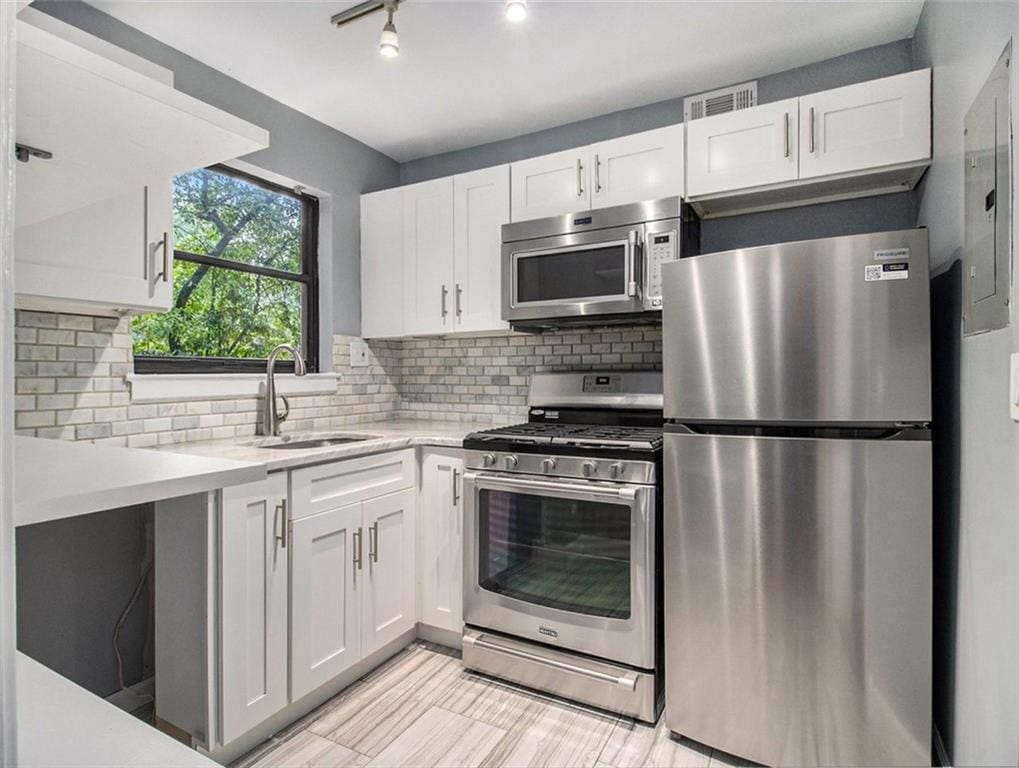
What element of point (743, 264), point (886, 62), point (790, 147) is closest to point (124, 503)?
point (743, 264)

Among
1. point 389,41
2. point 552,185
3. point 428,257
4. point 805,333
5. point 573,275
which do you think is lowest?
point 805,333

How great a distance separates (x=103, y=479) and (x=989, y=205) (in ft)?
5.37

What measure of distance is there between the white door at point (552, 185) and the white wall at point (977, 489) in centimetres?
129

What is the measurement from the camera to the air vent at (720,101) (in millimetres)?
2459

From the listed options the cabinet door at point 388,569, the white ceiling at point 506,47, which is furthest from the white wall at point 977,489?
the cabinet door at point 388,569

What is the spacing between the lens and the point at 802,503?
1.65m

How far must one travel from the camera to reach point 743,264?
1.75 m

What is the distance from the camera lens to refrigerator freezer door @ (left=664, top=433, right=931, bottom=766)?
156 centimetres

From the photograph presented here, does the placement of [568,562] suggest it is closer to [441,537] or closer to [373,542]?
[441,537]

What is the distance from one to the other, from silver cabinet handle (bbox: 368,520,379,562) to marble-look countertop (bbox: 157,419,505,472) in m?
0.31

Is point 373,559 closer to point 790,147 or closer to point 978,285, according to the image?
point 978,285

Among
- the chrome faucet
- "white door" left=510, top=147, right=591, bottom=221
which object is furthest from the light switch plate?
the chrome faucet

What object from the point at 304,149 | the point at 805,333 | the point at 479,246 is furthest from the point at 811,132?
A: the point at 304,149

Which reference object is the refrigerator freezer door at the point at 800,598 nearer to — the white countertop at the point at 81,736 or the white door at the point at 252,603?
the white door at the point at 252,603
